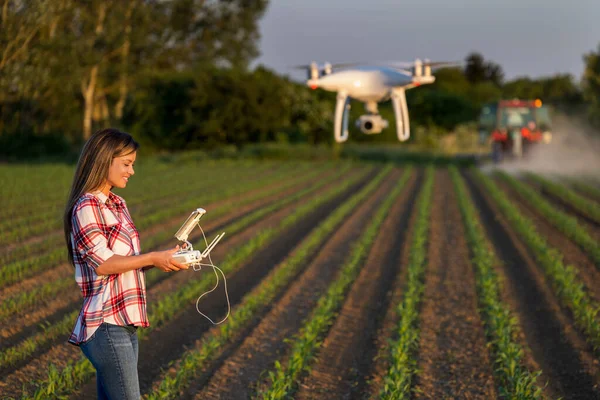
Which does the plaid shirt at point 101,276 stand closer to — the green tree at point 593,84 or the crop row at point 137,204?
the crop row at point 137,204

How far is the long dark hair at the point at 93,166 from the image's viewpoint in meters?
3.35

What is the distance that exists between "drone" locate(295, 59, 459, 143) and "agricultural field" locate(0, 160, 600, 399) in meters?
3.02

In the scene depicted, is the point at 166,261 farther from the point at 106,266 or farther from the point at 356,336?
the point at 356,336

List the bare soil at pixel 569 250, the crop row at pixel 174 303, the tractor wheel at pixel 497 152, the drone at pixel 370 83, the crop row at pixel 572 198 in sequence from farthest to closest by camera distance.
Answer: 1. the tractor wheel at pixel 497 152
2. the crop row at pixel 572 198
3. the bare soil at pixel 569 250
4. the crop row at pixel 174 303
5. the drone at pixel 370 83

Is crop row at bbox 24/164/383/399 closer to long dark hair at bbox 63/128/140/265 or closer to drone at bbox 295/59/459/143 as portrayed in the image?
long dark hair at bbox 63/128/140/265

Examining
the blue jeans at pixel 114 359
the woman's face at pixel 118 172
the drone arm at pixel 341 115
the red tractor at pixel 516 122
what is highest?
the red tractor at pixel 516 122

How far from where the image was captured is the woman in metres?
3.26

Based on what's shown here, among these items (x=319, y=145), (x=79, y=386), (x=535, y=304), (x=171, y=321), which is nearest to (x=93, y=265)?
Answer: (x=79, y=386)

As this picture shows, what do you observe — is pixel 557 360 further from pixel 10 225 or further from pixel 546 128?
pixel 546 128

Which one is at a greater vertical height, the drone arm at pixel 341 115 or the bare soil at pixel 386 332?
the drone arm at pixel 341 115

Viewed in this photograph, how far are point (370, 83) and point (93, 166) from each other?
1441 millimetres

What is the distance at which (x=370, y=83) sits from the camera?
259 cm

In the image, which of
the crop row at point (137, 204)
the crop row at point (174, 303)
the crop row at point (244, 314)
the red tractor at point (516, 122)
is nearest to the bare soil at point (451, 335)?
the crop row at point (244, 314)

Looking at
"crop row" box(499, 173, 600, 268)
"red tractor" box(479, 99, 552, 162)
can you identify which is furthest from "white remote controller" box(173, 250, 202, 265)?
"red tractor" box(479, 99, 552, 162)
